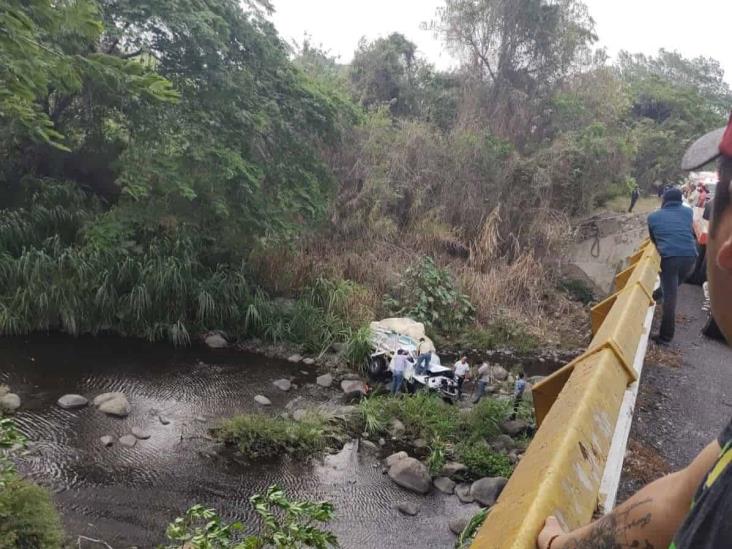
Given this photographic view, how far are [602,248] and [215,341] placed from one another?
9.48 metres

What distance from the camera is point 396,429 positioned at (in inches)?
304

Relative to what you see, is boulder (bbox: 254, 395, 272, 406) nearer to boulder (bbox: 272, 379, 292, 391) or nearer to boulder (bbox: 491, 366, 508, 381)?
boulder (bbox: 272, 379, 292, 391)

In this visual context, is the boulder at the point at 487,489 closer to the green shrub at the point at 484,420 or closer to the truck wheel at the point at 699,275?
the green shrub at the point at 484,420

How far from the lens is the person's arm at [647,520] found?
101 centimetres

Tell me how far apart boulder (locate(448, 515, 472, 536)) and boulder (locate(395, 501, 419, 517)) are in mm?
415

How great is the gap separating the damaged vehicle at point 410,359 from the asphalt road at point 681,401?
3851 millimetres

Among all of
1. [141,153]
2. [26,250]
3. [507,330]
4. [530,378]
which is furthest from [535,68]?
[26,250]

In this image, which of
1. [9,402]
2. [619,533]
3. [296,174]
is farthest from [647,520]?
[296,174]

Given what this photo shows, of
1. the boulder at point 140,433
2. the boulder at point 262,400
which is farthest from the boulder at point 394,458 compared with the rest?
the boulder at point 140,433

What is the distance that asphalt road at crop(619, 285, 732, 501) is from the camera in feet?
9.48

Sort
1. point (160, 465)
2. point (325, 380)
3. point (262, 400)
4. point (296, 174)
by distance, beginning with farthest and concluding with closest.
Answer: point (296, 174) → point (325, 380) → point (262, 400) → point (160, 465)

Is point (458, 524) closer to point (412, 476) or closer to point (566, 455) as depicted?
point (412, 476)

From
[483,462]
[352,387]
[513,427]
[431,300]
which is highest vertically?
[431,300]

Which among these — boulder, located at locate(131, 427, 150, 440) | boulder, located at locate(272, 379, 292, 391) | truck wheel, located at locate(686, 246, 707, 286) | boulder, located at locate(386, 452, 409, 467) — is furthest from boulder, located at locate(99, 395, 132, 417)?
truck wheel, located at locate(686, 246, 707, 286)
